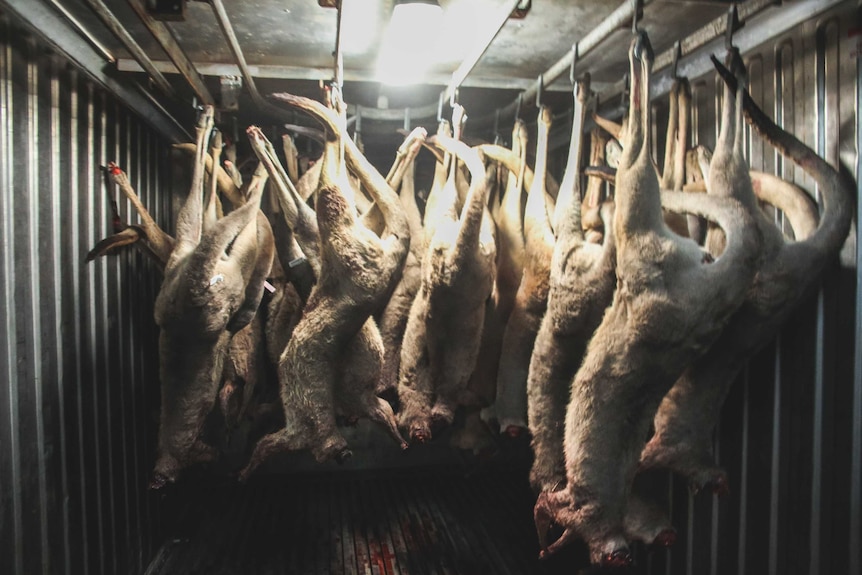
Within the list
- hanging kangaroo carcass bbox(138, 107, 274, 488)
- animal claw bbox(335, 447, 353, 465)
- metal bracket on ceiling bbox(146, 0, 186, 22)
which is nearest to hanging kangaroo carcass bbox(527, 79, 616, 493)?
animal claw bbox(335, 447, 353, 465)

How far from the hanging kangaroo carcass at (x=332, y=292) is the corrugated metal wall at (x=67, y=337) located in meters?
0.88

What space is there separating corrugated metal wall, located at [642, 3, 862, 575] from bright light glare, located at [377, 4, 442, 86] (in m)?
1.60

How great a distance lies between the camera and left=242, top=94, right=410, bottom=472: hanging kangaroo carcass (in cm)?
257

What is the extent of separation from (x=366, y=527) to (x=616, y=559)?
2.49 meters

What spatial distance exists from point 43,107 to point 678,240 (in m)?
2.88

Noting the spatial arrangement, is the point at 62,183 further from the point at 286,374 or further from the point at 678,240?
the point at 678,240

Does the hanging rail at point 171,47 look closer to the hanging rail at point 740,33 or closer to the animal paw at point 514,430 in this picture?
the hanging rail at point 740,33

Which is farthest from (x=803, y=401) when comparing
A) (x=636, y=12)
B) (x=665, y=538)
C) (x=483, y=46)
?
(x=483, y=46)

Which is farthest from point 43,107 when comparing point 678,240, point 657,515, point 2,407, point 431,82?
point 657,515

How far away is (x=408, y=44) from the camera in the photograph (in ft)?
9.25

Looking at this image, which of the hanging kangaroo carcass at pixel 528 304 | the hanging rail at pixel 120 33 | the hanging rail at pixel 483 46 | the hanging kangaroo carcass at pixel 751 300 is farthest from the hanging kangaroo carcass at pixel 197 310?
the hanging kangaroo carcass at pixel 751 300

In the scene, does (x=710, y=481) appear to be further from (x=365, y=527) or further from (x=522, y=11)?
(x=365, y=527)

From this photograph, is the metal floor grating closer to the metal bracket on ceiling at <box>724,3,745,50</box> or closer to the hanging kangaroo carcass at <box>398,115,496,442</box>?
the hanging kangaroo carcass at <box>398,115,496,442</box>

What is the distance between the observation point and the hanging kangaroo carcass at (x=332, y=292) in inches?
101
